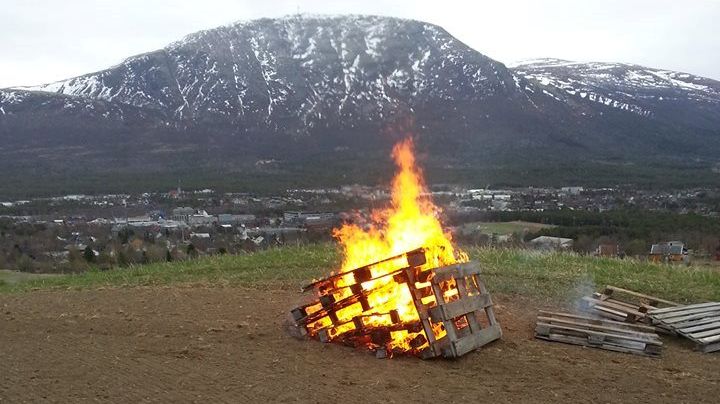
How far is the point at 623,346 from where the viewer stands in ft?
28.9

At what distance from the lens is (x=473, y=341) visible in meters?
8.59

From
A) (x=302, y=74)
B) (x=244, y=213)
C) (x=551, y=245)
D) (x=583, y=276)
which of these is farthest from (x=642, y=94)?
(x=583, y=276)

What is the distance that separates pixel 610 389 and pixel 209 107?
443 ft

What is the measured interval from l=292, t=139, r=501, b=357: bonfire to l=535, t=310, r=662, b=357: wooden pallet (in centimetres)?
84

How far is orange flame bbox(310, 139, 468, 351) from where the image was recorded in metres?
8.88

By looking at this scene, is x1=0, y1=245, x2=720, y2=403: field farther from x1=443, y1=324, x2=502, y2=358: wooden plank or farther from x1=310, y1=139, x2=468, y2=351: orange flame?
x1=310, y1=139, x2=468, y2=351: orange flame

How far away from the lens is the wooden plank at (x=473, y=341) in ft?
27.3

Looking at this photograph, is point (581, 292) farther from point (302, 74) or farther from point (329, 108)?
point (302, 74)

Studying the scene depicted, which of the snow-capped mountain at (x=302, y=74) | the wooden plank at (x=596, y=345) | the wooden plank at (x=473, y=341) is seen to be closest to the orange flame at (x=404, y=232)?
the wooden plank at (x=473, y=341)

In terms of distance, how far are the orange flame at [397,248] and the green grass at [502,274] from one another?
2.67 meters

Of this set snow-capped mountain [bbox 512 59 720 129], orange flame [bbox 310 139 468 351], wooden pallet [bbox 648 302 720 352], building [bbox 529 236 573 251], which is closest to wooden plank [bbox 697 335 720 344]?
wooden pallet [bbox 648 302 720 352]

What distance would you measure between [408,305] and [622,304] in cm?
386

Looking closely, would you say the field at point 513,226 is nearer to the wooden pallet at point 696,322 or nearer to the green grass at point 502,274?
the green grass at point 502,274

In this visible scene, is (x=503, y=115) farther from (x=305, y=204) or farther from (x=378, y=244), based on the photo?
(x=378, y=244)
